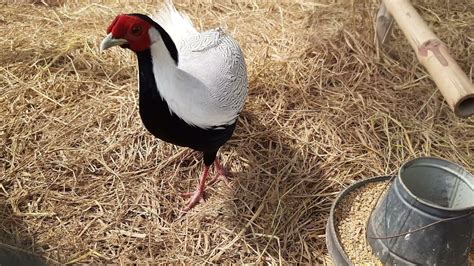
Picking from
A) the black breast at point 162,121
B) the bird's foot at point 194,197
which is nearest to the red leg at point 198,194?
the bird's foot at point 194,197

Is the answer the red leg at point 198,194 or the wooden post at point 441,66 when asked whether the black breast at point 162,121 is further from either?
the wooden post at point 441,66

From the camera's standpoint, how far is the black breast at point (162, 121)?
1730 mm

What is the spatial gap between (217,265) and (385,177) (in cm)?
86

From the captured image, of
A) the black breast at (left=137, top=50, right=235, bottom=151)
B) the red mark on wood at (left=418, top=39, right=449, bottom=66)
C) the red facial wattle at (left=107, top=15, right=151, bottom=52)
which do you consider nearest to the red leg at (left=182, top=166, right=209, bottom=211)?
the black breast at (left=137, top=50, right=235, bottom=151)

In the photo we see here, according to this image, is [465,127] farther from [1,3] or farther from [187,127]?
[1,3]

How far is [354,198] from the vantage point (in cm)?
205

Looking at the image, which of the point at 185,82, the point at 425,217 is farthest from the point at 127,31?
the point at 425,217

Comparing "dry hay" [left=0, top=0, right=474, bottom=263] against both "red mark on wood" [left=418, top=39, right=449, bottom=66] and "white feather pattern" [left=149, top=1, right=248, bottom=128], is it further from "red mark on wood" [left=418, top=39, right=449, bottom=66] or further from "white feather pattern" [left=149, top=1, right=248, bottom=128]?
"red mark on wood" [left=418, top=39, right=449, bottom=66]

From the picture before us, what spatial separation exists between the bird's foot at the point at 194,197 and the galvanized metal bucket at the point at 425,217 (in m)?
0.83

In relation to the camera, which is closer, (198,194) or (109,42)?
(109,42)

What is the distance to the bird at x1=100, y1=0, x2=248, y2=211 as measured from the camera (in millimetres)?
1645

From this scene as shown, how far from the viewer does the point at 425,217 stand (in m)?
1.59

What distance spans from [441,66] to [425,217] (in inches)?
20.6

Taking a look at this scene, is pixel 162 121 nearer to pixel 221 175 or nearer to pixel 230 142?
pixel 221 175
